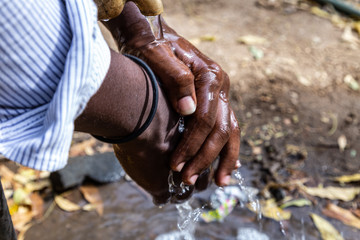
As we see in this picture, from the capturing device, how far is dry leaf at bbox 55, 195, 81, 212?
214 cm

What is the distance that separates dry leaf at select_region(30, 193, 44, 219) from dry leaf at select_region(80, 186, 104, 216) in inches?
9.4

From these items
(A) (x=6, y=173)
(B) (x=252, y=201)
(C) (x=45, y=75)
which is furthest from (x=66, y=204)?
(C) (x=45, y=75)

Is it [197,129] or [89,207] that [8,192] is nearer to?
[89,207]

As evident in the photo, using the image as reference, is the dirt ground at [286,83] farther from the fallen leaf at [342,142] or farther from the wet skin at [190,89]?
the wet skin at [190,89]

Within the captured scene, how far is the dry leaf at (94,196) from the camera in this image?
Answer: 7.10ft

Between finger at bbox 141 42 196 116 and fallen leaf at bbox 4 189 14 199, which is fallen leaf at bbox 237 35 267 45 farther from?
finger at bbox 141 42 196 116

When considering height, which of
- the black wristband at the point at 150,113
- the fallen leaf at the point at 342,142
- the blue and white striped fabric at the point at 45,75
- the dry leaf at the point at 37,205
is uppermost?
the blue and white striped fabric at the point at 45,75

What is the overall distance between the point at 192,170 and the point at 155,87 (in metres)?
0.30

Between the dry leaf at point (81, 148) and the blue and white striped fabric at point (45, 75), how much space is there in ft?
5.58

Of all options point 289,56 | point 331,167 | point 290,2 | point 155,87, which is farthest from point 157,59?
point 290,2

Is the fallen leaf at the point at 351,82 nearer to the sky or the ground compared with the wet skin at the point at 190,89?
nearer to the ground

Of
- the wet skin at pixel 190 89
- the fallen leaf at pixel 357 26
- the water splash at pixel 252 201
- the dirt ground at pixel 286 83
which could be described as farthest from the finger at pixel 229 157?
the fallen leaf at pixel 357 26

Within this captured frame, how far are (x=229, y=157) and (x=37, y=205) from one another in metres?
1.35

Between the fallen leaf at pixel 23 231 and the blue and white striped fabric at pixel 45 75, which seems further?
the fallen leaf at pixel 23 231
